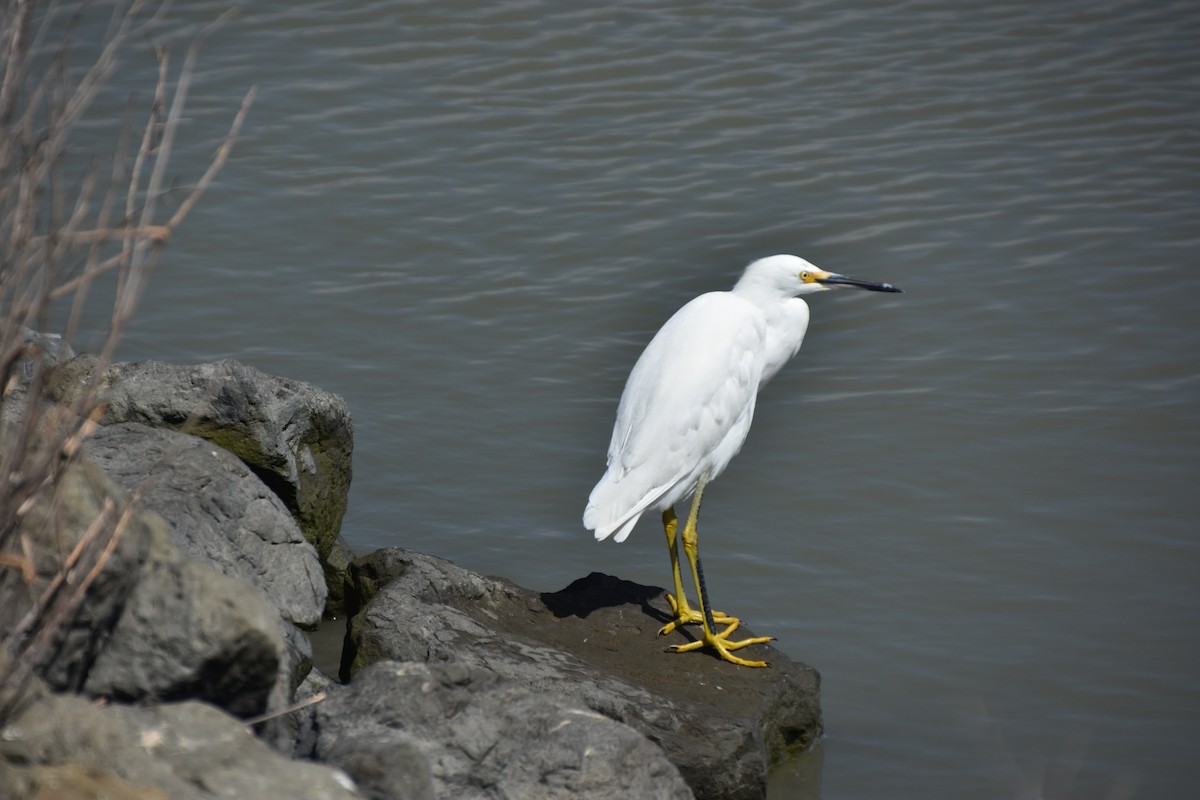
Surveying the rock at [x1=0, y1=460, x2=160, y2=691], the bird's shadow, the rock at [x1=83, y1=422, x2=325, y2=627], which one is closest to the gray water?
the bird's shadow

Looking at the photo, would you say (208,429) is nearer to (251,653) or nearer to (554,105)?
(251,653)

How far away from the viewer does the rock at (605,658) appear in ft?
12.8

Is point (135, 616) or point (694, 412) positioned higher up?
point (135, 616)

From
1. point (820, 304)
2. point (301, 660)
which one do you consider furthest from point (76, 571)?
point (820, 304)

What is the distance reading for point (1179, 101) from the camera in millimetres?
9094

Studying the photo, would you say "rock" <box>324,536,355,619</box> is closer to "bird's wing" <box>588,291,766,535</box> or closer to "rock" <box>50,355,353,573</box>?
"rock" <box>50,355,353,573</box>

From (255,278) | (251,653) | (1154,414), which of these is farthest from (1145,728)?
(255,278)

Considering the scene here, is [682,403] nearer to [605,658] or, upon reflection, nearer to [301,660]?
[605,658]

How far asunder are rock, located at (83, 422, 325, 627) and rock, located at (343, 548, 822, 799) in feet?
0.79

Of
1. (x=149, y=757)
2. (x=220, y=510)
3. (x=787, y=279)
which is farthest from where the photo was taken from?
(x=787, y=279)

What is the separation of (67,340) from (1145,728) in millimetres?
3903

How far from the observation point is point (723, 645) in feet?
15.2

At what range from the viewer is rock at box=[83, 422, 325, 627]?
3.85 meters

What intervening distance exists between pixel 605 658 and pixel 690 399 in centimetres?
100
